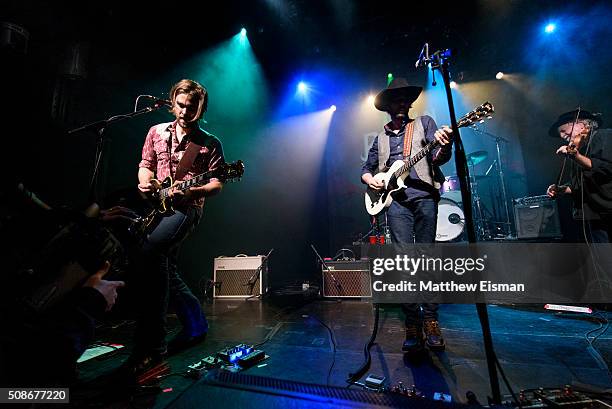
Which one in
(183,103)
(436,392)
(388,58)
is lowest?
(436,392)

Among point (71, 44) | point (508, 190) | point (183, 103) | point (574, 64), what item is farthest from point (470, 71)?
point (71, 44)

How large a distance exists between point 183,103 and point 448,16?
26.1 ft

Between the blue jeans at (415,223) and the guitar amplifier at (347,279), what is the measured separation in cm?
230

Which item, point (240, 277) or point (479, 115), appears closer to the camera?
point (479, 115)

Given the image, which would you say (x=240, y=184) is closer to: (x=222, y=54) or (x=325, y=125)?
(x=222, y=54)

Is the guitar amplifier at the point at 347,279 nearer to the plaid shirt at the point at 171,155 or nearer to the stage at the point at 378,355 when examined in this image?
the stage at the point at 378,355

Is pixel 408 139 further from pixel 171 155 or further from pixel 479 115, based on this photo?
pixel 171 155

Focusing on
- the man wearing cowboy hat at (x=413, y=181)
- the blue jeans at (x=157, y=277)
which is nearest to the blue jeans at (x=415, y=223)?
the man wearing cowboy hat at (x=413, y=181)

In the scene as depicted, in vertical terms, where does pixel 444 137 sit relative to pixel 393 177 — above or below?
above

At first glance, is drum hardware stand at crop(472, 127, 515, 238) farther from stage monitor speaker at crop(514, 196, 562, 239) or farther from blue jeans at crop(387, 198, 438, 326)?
blue jeans at crop(387, 198, 438, 326)

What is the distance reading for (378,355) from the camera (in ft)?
6.68

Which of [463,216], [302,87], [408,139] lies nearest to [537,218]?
[463,216]

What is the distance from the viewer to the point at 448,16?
698 cm

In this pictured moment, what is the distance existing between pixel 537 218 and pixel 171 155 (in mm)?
5812
